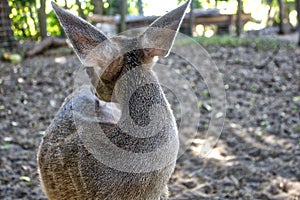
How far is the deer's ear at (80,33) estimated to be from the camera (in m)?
2.33

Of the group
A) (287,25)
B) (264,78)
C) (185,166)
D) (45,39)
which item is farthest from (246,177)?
(287,25)

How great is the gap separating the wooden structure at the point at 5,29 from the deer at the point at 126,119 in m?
9.57

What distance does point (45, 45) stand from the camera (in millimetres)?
11742

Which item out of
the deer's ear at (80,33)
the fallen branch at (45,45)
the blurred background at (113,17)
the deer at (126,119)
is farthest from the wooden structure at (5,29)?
the deer's ear at (80,33)

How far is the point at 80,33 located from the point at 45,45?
9749 millimetres

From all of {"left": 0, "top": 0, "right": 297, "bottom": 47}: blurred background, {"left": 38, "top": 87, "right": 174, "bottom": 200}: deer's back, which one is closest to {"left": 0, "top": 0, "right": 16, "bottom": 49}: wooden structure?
{"left": 0, "top": 0, "right": 297, "bottom": 47}: blurred background

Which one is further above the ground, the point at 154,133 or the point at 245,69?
the point at 154,133

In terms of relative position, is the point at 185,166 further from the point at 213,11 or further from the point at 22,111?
the point at 213,11

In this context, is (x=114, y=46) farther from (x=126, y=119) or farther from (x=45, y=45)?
(x=45, y=45)

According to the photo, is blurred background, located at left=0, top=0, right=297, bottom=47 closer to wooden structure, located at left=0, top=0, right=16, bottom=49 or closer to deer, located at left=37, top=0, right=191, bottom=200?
wooden structure, located at left=0, top=0, right=16, bottom=49

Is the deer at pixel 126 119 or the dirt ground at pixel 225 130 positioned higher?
the deer at pixel 126 119

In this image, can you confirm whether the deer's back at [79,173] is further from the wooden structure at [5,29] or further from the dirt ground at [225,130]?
the wooden structure at [5,29]

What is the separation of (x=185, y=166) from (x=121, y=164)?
241 centimetres

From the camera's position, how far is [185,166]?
4.77 metres
